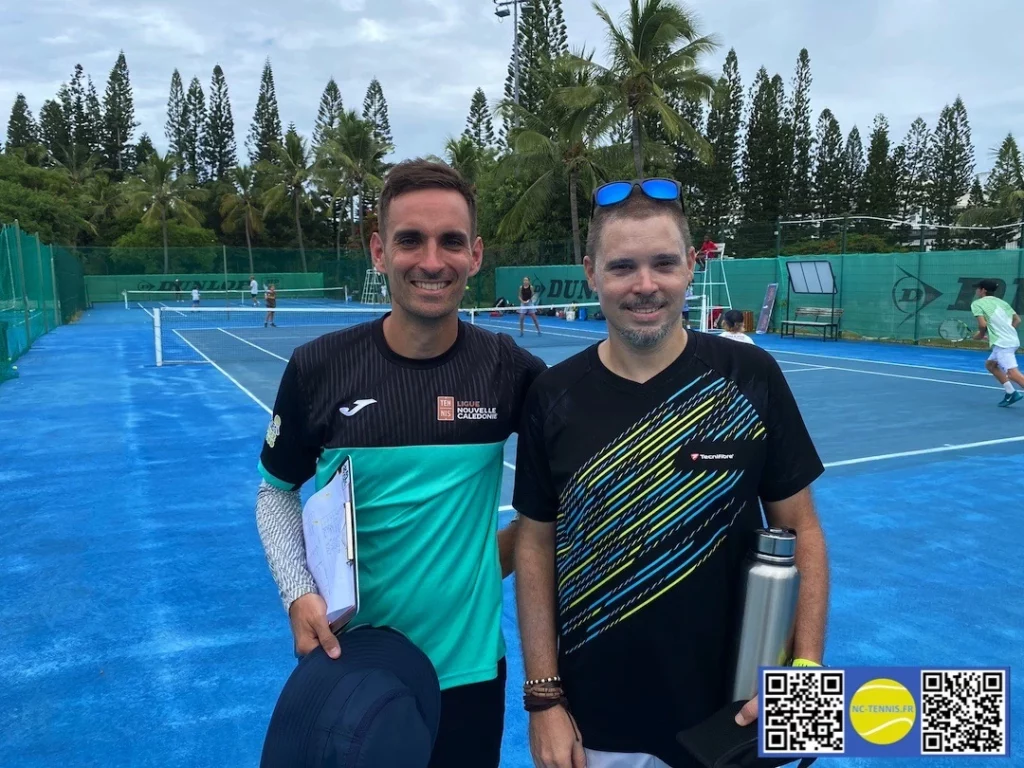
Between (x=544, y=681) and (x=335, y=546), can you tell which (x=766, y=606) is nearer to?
(x=544, y=681)

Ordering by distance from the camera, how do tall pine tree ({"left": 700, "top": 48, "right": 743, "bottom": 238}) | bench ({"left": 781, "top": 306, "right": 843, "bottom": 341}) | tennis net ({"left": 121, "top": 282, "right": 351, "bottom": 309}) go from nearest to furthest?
bench ({"left": 781, "top": 306, "right": 843, "bottom": 341}), tennis net ({"left": 121, "top": 282, "right": 351, "bottom": 309}), tall pine tree ({"left": 700, "top": 48, "right": 743, "bottom": 238})

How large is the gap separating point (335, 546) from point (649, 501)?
0.72 meters

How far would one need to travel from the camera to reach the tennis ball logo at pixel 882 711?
1.35 m

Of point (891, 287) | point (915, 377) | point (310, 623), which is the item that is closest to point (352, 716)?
point (310, 623)

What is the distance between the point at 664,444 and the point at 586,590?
40 centimetres

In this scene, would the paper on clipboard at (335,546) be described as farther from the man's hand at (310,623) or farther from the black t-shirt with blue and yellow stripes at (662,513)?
the black t-shirt with blue and yellow stripes at (662,513)

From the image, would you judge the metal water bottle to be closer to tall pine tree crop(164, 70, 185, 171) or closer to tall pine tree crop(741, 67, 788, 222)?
tall pine tree crop(741, 67, 788, 222)

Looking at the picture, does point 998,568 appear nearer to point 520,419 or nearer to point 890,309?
point 520,419

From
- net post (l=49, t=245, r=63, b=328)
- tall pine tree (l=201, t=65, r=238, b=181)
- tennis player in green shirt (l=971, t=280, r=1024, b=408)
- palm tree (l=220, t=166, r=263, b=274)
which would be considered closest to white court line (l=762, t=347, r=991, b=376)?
tennis player in green shirt (l=971, t=280, r=1024, b=408)

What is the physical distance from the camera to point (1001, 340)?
11.4m

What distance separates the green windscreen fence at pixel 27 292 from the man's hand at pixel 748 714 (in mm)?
16023

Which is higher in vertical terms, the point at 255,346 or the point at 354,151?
the point at 354,151

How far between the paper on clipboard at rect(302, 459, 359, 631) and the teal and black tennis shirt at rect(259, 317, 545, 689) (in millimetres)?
156

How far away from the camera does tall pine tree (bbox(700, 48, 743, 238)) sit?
51.9m
